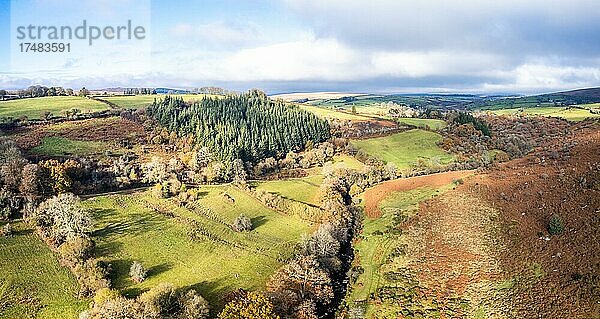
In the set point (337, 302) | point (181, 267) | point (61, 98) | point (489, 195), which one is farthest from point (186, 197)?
point (61, 98)

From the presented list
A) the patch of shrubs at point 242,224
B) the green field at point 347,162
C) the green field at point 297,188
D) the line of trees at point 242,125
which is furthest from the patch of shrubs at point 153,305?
the green field at point 347,162

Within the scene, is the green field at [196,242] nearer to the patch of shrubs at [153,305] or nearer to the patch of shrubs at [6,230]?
the patch of shrubs at [153,305]

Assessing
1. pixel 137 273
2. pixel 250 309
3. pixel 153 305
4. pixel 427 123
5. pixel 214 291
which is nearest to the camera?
pixel 250 309

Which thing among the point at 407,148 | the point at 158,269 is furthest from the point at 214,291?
the point at 407,148

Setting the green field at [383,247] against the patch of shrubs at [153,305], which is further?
the green field at [383,247]

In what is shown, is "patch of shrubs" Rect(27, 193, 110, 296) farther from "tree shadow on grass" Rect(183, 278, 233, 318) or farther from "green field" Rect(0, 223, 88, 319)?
"tree shadow on grass" Rect(183, 278, 233, 318)

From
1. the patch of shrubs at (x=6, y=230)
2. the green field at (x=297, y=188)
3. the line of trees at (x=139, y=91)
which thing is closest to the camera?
the patch of shrubs at (x=6, y=230)

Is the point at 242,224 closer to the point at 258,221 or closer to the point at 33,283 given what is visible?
the point at 258,221
